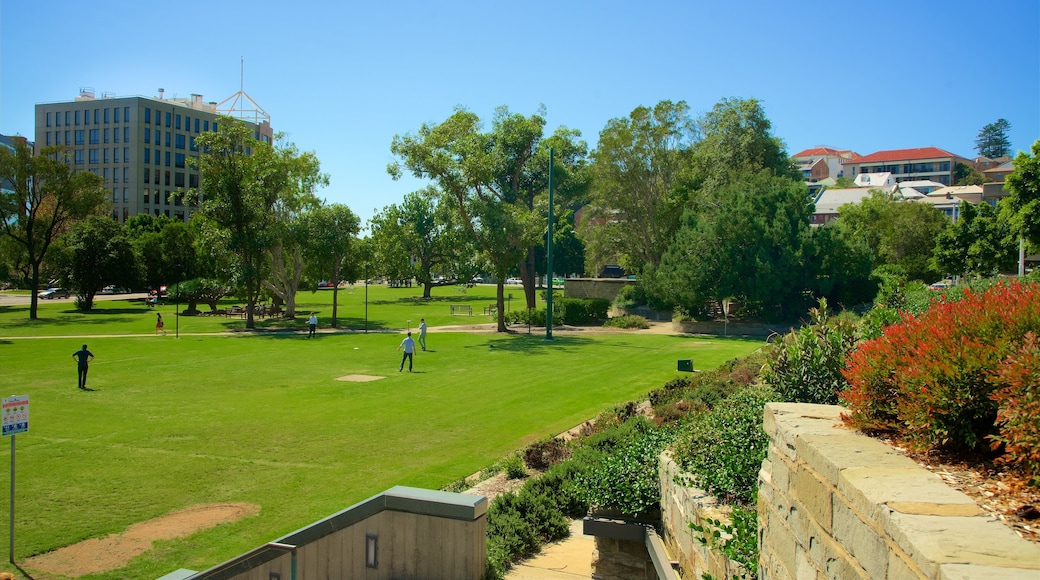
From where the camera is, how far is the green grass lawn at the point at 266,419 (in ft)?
36.0

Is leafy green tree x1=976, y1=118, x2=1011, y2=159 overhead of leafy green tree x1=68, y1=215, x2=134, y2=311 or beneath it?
overhead

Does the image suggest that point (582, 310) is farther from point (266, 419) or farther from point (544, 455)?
point (544, 455)

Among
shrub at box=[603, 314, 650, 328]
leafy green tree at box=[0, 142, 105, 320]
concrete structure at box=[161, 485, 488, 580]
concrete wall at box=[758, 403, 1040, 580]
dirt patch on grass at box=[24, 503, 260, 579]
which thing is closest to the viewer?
concrete wall at box=[758, 403, 1040, 580]

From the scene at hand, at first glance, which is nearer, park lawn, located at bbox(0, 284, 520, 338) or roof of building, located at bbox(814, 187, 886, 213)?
park lawn, located at bbox(0, 284, 520, 338)

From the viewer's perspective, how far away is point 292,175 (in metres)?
46.8

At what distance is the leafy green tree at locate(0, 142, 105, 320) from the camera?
4894 centimetres

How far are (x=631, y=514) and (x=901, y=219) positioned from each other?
55554mm

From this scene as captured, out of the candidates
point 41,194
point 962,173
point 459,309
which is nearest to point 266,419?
point 459,309

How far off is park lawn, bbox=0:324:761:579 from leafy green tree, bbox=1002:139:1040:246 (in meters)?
12.0

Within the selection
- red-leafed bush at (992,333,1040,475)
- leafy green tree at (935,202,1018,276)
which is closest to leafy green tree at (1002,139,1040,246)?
leafy green tree at (935,202,1018,276)

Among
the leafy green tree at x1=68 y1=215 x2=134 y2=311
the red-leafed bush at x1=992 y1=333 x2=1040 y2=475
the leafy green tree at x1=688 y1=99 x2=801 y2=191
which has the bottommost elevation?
the red-leafed bush at x1=992 y1=333 x2=1040 y2=475

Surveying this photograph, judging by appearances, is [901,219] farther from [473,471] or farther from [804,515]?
[804,515]

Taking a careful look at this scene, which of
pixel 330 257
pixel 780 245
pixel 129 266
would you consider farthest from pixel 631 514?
pixel 129 266

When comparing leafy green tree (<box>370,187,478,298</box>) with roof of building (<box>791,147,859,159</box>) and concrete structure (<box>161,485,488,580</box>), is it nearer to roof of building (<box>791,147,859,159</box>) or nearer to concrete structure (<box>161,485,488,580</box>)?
concrete structure (<box>161,485,488,580</box>)
